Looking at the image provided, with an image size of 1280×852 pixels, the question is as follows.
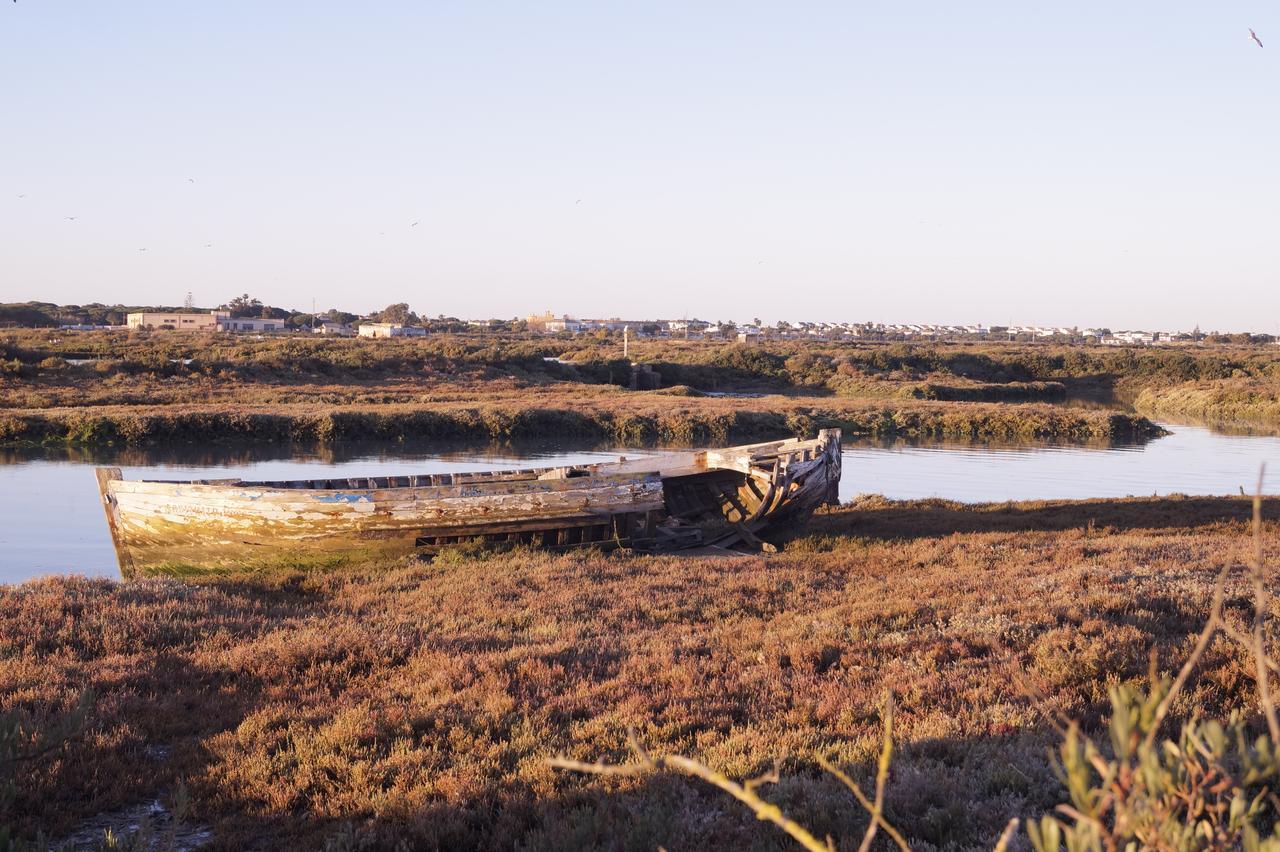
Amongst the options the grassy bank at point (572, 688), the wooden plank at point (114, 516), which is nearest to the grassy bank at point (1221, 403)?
the grassy bank at point (572, 688)

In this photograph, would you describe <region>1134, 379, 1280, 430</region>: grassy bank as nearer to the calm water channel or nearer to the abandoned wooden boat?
the calm water channel

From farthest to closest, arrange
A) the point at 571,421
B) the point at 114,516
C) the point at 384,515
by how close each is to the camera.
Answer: the point at 571,421
the point at 114,516
the point at 384,515

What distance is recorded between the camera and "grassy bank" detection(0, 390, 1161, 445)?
34.8 m

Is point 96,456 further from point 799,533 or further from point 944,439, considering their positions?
point 944,439

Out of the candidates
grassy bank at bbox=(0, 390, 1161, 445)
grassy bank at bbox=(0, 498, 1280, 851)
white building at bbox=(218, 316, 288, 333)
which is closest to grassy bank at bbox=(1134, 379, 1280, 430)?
grassy bank at bbox=(0, 390, 1161, 445)

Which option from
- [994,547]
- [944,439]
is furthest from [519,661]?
[944,439]

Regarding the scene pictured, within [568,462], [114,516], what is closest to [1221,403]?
[568,462]

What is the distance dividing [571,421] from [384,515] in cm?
2697

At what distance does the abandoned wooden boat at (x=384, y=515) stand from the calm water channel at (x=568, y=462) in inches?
126

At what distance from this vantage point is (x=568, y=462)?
31328 millimetres

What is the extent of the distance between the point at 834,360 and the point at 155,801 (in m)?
77.9

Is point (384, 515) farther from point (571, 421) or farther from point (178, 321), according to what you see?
point (178, 321)

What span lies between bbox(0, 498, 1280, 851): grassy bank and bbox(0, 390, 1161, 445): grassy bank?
24.1 metres

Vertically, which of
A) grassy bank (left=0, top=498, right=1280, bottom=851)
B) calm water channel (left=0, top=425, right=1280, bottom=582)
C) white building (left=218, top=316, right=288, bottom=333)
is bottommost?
calm water channel (left=0, top=425, right=1280, bottom=582)
